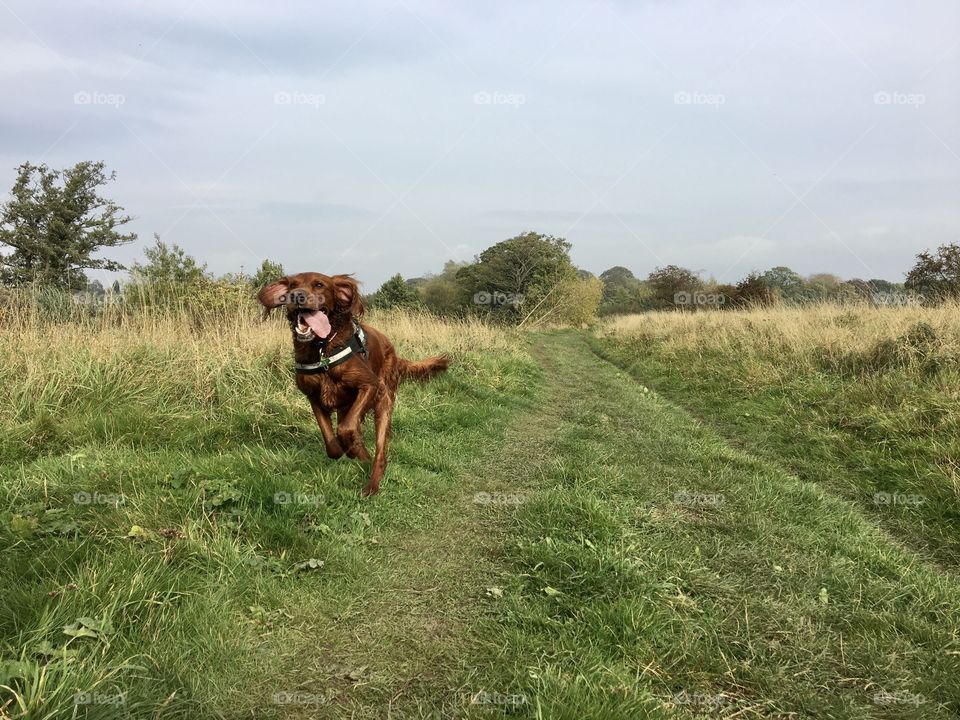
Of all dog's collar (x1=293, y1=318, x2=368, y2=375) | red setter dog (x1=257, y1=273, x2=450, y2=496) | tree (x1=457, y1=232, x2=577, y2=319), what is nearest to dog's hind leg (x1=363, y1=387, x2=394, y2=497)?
red setter dog (x1=257, y1=273, x2=450, y2=496)

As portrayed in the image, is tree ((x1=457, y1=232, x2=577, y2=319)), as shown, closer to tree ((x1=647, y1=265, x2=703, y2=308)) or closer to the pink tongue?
tree ((x1=647, y1=265, x2=703, y2=308))

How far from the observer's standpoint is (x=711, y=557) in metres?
3.31

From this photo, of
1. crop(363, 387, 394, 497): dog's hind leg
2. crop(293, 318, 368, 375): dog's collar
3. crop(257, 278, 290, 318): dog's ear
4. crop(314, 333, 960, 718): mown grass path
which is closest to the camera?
crop(314, 333, 960, 718): mown grass path

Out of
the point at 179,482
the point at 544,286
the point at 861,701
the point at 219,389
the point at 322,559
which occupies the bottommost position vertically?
the point at 861,701

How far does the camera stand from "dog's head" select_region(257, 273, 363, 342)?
3.48 metres

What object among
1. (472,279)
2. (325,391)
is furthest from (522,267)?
(325,391)

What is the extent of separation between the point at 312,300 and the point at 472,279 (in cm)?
4276

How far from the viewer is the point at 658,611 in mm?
2615

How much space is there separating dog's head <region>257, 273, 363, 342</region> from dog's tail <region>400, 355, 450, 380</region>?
1.46 m

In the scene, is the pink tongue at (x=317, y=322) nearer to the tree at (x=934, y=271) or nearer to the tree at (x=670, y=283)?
the tree at (x=934, y=271)

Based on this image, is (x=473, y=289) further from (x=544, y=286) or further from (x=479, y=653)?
(x=479, y=653)

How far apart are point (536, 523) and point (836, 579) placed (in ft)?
6.00

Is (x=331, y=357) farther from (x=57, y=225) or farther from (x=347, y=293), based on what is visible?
(x=57, y=225)

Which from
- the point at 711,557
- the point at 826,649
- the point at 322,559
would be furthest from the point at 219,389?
the point at 826,649
